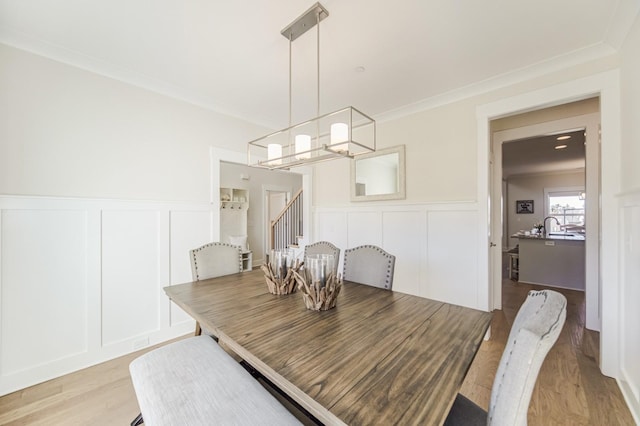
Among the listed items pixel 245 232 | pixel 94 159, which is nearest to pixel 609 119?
pixel 94 159

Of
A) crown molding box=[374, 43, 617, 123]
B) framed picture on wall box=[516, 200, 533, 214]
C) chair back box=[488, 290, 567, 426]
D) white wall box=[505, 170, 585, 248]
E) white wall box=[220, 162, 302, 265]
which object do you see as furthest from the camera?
framed picture on wall box=[516, 200, 533, 214]

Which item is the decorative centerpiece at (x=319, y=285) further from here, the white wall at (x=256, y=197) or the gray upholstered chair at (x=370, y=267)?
the white wall at (x=256, y=197)

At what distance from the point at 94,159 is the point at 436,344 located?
2902 mm

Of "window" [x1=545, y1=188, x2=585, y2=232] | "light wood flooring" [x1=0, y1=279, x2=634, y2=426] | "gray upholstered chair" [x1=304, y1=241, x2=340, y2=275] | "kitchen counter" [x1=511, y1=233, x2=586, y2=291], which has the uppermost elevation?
"window" [x1=545, y1=188, x2=585, y2=232]

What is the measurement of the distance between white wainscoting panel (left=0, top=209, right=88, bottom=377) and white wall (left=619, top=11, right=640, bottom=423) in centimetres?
401

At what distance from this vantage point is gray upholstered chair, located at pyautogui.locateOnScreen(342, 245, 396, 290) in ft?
6.44

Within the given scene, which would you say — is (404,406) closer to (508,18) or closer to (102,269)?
(508,18)

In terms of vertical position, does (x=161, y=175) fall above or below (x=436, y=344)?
above

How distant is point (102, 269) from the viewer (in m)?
2.27

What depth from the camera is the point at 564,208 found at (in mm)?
8172

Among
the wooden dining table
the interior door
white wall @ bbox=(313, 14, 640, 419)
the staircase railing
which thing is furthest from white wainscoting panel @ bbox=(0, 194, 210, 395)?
the interior door

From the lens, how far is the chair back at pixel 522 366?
2.27 feet

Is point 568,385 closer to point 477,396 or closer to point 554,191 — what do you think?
point 477,396

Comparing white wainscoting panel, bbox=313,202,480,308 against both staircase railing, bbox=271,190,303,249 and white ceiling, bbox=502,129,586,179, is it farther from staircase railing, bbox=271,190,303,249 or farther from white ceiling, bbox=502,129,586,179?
white ceiling, bbox=502,129,586,179
